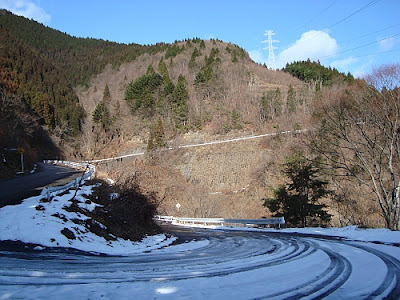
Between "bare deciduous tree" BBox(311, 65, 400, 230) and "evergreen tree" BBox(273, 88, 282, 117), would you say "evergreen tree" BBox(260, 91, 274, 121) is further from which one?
"bare deciduous tree" BBox(311, 65, 400, 230)

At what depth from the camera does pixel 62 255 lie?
714 cm

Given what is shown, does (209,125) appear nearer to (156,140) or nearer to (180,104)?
(180,104)

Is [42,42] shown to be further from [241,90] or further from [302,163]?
[302,163]

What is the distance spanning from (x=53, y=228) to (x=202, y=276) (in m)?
5.24

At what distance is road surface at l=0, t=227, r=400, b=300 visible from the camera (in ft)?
13.9

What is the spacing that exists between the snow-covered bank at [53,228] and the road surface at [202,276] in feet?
2.26

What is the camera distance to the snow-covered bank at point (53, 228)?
26.1 ft

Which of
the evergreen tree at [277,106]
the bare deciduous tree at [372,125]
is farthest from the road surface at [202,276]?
the evergreen tree at [277,106]

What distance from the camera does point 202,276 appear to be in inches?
209

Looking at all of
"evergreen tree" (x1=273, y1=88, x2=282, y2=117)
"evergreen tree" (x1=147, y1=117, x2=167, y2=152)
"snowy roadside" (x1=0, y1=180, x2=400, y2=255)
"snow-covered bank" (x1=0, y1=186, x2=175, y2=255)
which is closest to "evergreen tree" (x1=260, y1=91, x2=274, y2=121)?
"evergreen tree" (x1=273, y1=88, x2=282, y2=117)

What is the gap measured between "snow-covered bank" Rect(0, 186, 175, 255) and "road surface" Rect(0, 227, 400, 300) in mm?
689

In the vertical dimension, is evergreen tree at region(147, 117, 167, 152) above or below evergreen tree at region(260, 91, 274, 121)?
below

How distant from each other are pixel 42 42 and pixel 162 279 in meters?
176

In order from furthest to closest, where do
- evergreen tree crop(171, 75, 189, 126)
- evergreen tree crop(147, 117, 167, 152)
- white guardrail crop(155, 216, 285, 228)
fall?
1. evergreen tree crop(171, 75, 189, 126)
2. evergreen tree crop(147, 117, 167, 152)
3. white guardrail crop(155, 216, 285, 228)
